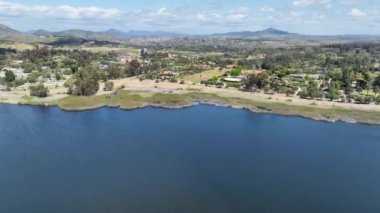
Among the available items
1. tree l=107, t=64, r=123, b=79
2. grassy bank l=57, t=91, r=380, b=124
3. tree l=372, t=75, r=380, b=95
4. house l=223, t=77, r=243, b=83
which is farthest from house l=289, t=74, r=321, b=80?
tree l=107, t=64, r=123, b=79

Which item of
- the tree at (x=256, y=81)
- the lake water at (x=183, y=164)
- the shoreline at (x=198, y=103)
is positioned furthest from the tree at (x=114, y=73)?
the lake water at (x=183, y=164)

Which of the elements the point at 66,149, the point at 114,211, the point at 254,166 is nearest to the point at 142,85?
the point at 66,149

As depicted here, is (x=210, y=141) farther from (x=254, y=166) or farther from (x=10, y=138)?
(x=10, y=138)

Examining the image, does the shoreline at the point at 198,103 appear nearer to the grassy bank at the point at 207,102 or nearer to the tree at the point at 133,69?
the grassy bank at the point at 207,102

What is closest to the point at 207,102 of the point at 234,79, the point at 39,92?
the point at 234,79

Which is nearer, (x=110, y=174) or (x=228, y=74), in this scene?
(x=110, y=174)
